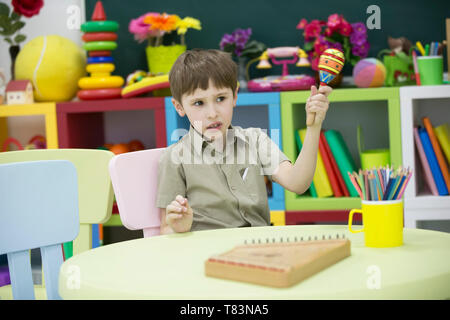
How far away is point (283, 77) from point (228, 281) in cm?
181

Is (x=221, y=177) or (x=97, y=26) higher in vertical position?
(x=97, y=26)

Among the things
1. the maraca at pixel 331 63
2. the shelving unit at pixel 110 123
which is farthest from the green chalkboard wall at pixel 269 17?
the maraca at pixel 331 63

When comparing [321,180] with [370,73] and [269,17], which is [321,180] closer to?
[370,73]

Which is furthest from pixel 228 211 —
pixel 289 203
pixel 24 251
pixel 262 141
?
pixel 289 203

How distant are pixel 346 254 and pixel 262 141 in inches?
27.7

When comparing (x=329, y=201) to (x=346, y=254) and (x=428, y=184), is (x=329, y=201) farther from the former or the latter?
(x=346, y=254)

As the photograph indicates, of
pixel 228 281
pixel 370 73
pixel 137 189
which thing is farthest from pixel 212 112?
pixel 370 73

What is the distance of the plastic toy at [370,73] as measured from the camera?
2438 mm

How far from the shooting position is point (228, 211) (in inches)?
60.7

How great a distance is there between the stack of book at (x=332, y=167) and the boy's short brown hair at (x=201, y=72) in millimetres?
1008

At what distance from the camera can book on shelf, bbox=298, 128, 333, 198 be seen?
8.36ft

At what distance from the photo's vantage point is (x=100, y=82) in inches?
107

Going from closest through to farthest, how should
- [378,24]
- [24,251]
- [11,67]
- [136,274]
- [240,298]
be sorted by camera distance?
[240,298] → [136,274] → [24,251] → [378,24] → [11,67]

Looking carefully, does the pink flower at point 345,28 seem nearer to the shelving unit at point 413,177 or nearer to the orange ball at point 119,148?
the shelving unit at point 413,177
